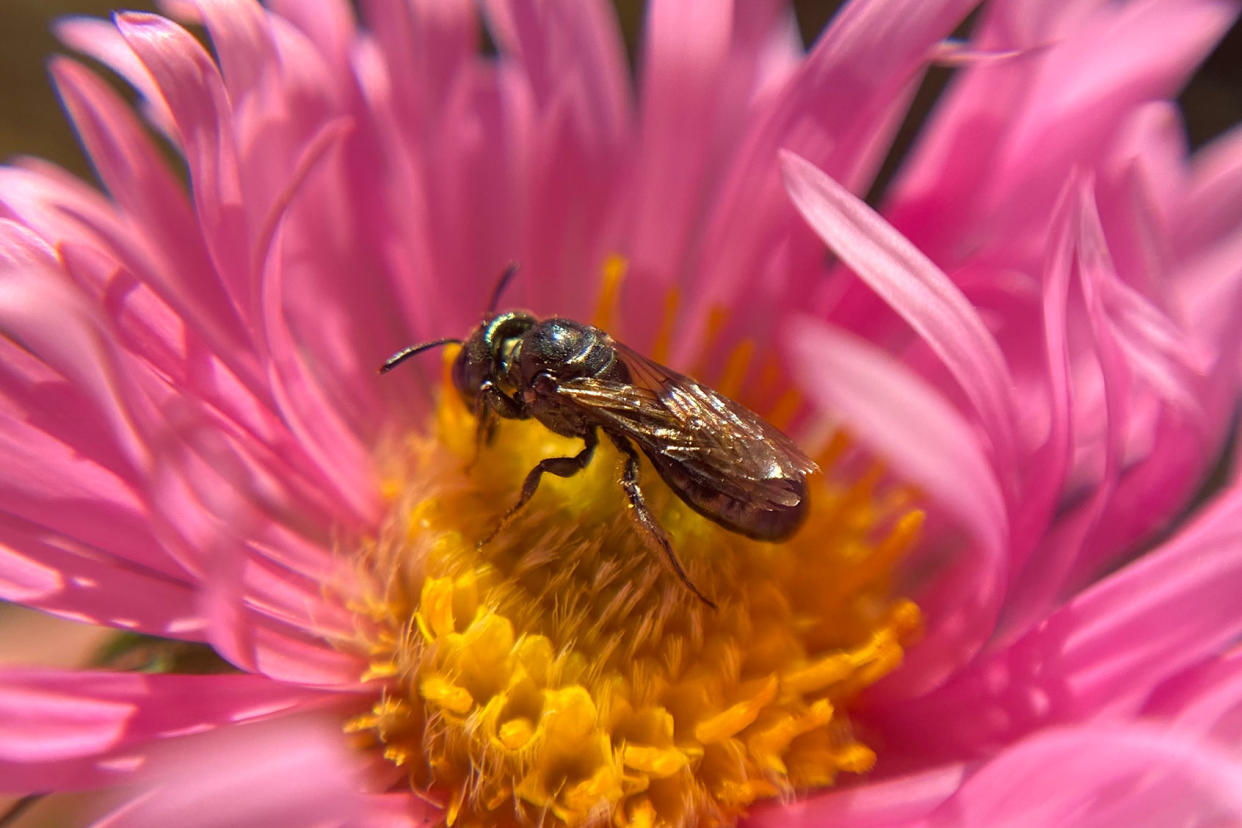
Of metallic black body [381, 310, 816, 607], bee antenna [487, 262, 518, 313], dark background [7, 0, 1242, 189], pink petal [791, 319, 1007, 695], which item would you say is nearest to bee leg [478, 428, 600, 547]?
metallic black body [381, 310, 816, 607]

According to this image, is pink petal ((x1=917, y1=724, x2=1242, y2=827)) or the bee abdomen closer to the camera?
pink petal ((x1=917, y1=724, x2=1242, y2=827))

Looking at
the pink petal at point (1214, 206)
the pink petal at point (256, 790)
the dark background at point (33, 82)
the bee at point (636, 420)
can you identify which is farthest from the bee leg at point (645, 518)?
the dark background at point (33, 82)

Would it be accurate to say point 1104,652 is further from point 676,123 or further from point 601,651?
point 676,123

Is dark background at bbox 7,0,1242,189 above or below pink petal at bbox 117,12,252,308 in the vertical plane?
below

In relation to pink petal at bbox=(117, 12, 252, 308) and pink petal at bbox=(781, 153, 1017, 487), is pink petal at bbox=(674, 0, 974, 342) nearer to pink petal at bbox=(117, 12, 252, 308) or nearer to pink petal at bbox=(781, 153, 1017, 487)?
pink petal at bbox=(781, 153, 1017, 487)

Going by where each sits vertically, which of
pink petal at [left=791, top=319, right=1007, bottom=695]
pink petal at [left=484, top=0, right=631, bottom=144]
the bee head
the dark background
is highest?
pink petal at [left=791, top=319, right=1007, bottom=695]

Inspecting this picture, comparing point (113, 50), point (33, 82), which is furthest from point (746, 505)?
point (33, 82)

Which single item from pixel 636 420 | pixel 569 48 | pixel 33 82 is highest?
pixel 569 48

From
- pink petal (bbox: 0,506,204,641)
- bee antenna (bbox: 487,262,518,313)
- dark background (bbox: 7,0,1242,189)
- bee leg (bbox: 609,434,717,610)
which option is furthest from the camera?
dark background (bbox: 7,0,1242,189)
